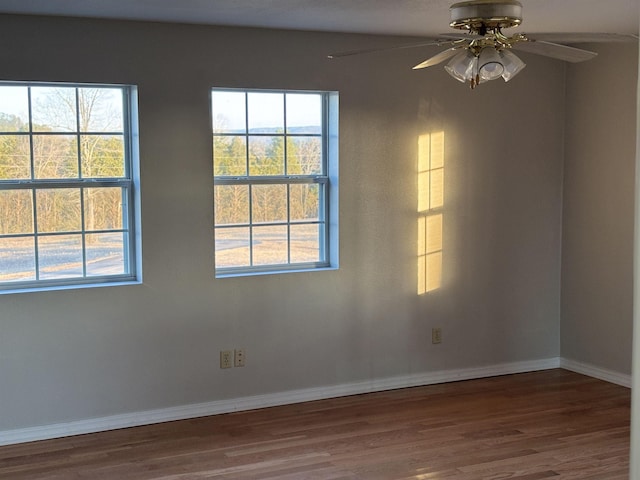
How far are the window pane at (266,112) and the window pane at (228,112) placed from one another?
5 centimetres

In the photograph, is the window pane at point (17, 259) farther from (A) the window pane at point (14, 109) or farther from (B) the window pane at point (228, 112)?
(B) the window pane at point (228, 112)

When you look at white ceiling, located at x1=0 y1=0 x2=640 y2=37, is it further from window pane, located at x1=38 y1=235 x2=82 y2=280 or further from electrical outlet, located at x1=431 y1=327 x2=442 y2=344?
electrical outlet, located at x1=431 y1=327 x2=442 y2=344

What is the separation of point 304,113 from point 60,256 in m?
1.75

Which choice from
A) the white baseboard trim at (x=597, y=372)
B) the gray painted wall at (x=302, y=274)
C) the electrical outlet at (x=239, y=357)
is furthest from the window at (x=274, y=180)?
the white baseboard trim at (x=597, y=372)

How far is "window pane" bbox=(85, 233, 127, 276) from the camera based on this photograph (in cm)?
466

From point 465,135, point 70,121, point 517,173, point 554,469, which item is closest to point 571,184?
point 517,173

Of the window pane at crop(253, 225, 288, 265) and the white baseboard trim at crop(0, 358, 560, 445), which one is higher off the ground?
the window pane at crop(253, 225, 288, 265)

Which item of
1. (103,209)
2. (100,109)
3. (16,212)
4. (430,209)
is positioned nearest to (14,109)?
(100,109)

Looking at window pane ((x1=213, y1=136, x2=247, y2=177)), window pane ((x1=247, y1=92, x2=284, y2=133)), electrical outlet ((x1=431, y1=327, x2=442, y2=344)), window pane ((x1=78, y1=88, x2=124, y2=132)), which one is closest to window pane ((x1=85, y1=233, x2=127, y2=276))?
window pane ((x1=78, y1=88, x2=124, y2=132))

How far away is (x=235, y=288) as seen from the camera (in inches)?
195

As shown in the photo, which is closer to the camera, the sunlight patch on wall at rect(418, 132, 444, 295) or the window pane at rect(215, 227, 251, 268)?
the window pane at rect(215, 227, 251, 268)

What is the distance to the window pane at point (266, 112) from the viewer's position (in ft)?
16.4

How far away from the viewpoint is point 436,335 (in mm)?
5590

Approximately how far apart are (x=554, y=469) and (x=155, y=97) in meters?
2.95
